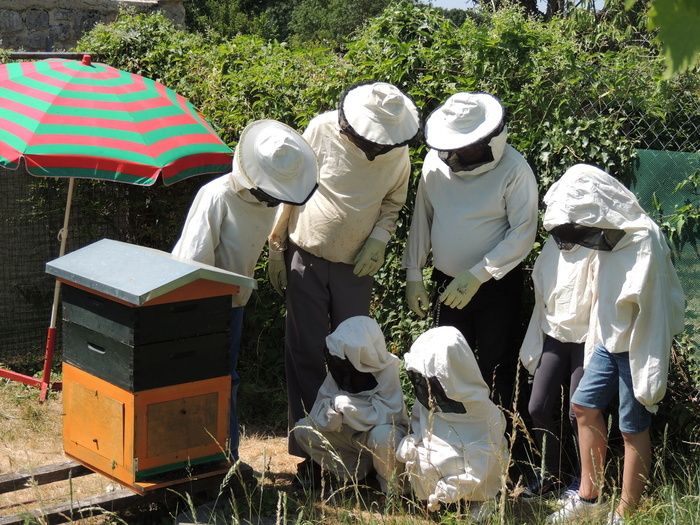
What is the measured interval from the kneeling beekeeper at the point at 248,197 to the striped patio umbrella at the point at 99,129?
114 cm

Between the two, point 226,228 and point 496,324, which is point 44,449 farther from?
point 496,324

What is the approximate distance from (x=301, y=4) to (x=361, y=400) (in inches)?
1061

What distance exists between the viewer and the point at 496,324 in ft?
15.7

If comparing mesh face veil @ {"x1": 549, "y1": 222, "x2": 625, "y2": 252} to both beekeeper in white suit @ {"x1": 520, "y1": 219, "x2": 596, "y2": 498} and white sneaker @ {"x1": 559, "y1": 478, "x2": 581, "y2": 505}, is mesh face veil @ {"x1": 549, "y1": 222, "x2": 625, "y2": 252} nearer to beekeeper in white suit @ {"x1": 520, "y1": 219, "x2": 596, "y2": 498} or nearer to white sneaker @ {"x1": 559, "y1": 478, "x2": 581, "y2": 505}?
beekeeper in white suit @ {"x1": 520, "y1": 219, "x2": 596, "y2": 498}

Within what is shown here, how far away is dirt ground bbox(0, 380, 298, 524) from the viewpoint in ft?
15.6

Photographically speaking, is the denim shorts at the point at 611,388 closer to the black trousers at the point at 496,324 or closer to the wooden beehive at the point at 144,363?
the black trousers at the point at 496,324

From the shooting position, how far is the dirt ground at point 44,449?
4746 millimetres

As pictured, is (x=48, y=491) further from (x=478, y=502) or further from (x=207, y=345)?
(x=478, y=502)

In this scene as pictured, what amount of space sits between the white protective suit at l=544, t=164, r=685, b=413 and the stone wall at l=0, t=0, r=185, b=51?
7.45m

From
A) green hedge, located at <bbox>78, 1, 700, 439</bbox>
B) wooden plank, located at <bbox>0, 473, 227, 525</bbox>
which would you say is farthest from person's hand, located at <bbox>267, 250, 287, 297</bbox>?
wooden plank, located at <bbox>0, 473, 227, 525</bbox>

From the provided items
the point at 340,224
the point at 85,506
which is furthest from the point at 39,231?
the point at 85,506

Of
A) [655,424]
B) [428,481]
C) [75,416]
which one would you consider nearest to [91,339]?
[75,416]

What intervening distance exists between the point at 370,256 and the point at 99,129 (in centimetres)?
184

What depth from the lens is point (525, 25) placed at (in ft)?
17.1
